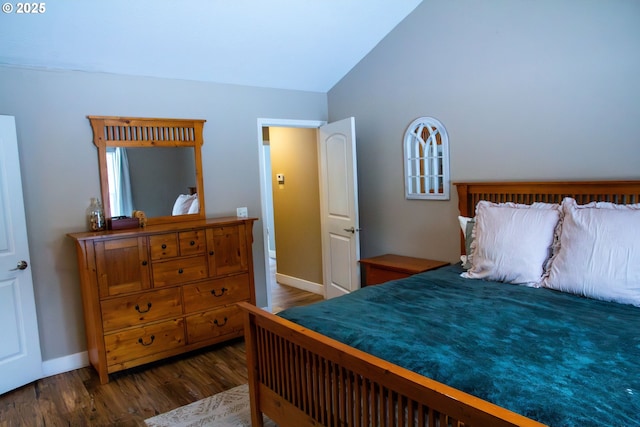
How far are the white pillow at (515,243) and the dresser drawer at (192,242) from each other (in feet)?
6.58

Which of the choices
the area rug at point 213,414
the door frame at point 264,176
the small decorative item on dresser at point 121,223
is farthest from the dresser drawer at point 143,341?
the door frame at point 264,176

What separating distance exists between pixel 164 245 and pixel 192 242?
22 centimetres

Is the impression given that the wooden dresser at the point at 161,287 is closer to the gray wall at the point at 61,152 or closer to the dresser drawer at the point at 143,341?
the dresser drawer at the point at 143,341

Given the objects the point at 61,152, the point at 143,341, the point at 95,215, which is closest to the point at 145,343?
the point at 143,341

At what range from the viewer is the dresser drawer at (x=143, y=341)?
3.12 metres

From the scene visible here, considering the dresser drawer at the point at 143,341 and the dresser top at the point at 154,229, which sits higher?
the dresser top at the point at 154,229

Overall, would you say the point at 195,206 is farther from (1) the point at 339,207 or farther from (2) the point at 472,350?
(2) the point at 472,350

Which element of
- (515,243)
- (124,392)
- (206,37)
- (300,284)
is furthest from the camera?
(300,284)

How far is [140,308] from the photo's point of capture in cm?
324

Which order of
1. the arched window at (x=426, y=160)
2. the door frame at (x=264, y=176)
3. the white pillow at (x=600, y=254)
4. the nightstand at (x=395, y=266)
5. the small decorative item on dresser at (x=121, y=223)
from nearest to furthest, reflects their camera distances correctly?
the white pillow at (x=600, y=254) → the small decorative item on dresser at (x=121, y=223) → the nightstand at (x=395, y=266) → the arched window at (x=426, y=160) → the door frame at (x=264, y=176)

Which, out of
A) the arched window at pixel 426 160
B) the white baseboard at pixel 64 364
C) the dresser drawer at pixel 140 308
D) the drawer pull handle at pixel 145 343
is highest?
the arched window at pixel 426 160

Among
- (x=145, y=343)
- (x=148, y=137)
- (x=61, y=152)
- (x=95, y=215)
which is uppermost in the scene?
(x=148, y=137)

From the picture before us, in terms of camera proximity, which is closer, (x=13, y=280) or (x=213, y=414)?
(x=213, y=414)

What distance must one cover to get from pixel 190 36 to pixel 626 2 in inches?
116
